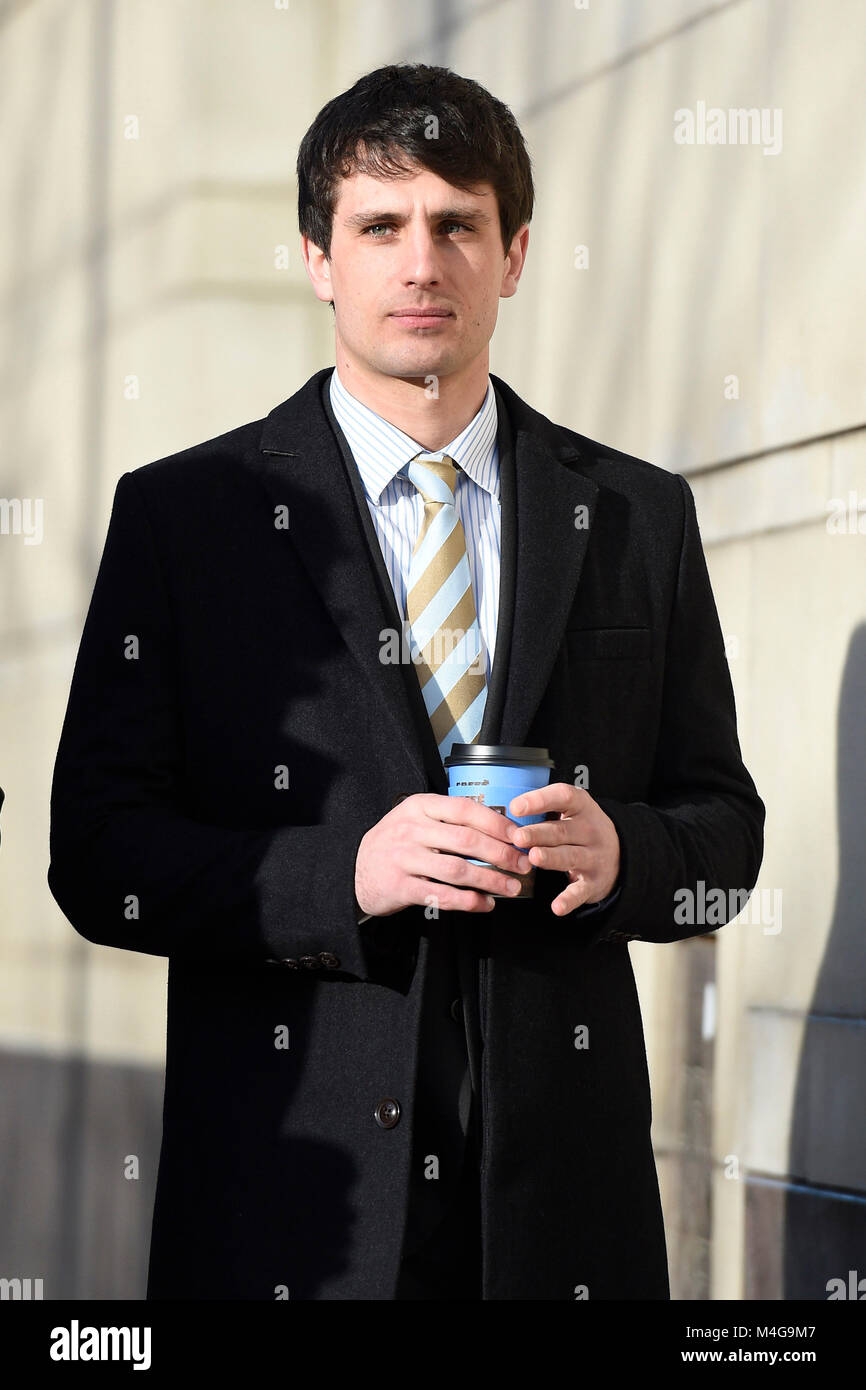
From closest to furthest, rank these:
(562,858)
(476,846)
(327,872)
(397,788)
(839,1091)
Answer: (476,846), (562,858), (327,872), (397,788), (839,1091)

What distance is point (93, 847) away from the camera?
2572 millimetres

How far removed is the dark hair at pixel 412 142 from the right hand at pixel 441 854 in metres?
1.06

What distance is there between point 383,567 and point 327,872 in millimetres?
505

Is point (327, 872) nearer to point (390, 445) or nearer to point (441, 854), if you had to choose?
point (441, 854)

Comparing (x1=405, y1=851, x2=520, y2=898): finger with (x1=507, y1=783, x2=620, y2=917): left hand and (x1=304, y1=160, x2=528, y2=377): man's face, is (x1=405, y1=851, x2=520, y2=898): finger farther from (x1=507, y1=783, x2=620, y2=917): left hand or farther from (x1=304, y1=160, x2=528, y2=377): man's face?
(x1=304, y1=160, x2=528, y2=377): man's face

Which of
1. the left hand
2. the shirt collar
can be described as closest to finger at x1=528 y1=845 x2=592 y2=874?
the left hand

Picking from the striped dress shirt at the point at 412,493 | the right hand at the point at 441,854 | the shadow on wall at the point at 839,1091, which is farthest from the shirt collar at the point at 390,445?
the shadow on wall at the point at 839,1091

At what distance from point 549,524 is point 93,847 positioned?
0.87 meters

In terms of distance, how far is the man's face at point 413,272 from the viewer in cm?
271

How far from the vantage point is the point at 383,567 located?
2697mm

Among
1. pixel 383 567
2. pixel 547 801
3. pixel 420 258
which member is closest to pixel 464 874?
pixel 547 801

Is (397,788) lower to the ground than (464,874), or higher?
higher
